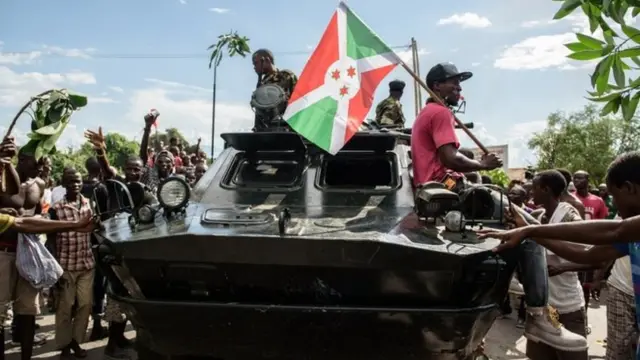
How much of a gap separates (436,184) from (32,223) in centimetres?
251

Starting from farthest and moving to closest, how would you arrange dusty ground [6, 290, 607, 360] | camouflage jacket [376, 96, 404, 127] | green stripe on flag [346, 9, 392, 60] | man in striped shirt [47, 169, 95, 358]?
camouflage jacket [376, 96, 404, 127], dusty ground [6, 290, 607, 360], man in striped shirt [47, 169, 95, 358], green stripe on flag [346, 9, 392, 60]

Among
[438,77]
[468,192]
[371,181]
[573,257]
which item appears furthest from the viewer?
[371,181]

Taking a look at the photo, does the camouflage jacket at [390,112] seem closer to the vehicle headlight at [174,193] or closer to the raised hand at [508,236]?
the vehicle headlight at [174,193]

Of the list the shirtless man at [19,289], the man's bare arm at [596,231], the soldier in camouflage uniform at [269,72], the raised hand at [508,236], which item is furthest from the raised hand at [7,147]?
the man's bare arm at [596,231]

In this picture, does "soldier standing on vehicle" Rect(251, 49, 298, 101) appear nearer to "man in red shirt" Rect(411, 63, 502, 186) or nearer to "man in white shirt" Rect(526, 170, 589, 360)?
"man in red shirt" Rect(411, 63, 502, 186)

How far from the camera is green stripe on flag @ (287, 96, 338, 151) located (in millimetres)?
4441

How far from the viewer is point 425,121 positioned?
4.25m

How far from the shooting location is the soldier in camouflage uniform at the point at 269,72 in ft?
19.6

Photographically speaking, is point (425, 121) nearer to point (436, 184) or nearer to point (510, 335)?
point (436, 184)

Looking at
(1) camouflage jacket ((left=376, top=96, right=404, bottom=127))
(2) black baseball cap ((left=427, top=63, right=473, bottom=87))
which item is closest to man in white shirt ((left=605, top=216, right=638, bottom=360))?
(2) black baseball cap ((left=427, top=63, right=473, bottom=87))

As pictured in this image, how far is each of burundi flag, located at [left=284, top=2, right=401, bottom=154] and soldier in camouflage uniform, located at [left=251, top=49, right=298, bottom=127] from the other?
4.16 feet

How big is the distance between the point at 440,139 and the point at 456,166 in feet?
0.75

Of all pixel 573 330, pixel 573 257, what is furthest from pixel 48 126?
pixel 573 330

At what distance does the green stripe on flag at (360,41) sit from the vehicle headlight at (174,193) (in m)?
1.76
